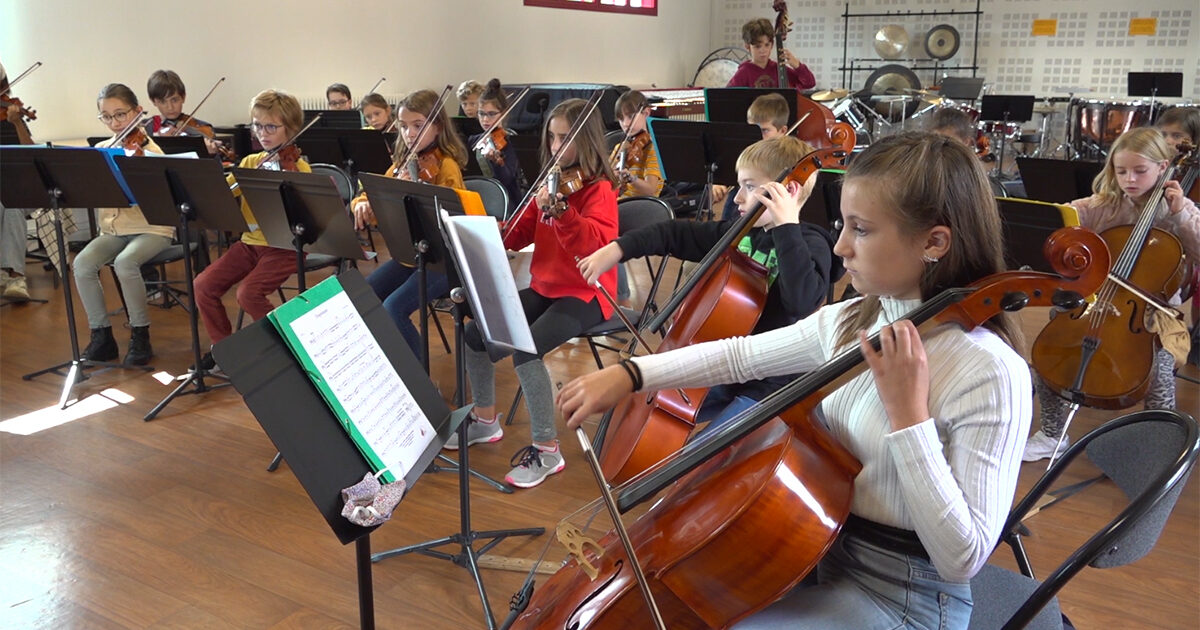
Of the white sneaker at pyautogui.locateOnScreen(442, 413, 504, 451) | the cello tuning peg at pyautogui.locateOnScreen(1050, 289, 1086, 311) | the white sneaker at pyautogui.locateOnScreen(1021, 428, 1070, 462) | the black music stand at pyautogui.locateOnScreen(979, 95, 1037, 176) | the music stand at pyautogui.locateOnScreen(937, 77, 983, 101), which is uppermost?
the cello tuning peg at pyautogui.locateOnScreen(1050, 289, 1086, 311)

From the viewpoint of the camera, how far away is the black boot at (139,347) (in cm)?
375

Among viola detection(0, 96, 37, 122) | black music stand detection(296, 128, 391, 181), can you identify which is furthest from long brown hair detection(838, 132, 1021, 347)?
viola detection(0, 96, 37, 122)

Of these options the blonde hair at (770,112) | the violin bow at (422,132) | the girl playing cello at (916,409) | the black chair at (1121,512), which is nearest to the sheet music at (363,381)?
the girl playing cello at (916,409)

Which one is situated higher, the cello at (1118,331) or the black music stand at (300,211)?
the black music stand at (300,211)

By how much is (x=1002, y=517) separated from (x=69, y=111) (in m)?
6.38

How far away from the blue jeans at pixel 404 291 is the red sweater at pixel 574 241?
44 cm

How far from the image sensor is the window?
9710 millimetres

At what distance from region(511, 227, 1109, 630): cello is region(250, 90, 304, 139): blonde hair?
2.83 metres

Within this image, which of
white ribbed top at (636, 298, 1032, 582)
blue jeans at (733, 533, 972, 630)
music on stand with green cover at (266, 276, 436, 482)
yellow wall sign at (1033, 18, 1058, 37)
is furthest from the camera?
yellow wall sign at (1033, 18, 1058, 37)

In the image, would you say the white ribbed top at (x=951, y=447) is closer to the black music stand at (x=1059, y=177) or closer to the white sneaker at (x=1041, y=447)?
the white sneaker at (x=1041, y=447)

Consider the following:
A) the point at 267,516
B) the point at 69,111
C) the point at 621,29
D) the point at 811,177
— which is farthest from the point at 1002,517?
the point at 621,29

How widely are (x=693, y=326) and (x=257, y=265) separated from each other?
2.02 m

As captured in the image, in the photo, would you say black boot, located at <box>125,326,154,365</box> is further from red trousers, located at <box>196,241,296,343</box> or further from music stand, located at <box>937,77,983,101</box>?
music stand, located at <box>937,77,983,101</box>

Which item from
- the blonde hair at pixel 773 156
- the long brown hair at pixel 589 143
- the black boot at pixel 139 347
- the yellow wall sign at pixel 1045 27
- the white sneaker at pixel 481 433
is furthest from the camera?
the yellow wall sign at pixel 1045 27
